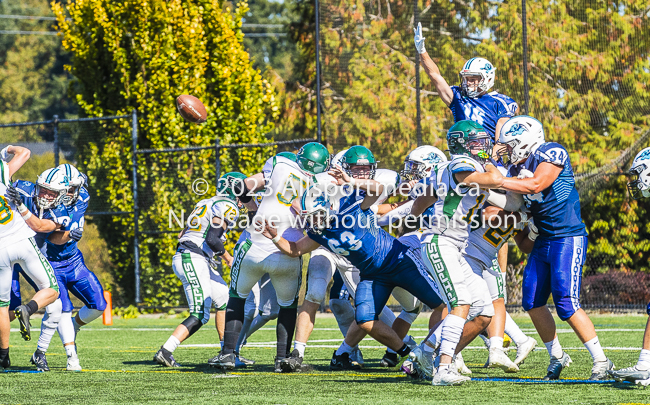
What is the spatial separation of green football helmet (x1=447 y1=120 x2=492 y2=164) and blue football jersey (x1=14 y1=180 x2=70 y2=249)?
355cm

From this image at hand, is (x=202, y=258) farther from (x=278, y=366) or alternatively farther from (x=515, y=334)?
(x=515, y=334)

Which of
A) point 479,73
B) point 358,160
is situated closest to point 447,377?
point 358,160

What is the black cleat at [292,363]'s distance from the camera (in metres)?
6.57

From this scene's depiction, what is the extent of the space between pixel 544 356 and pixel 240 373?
289 centimetres

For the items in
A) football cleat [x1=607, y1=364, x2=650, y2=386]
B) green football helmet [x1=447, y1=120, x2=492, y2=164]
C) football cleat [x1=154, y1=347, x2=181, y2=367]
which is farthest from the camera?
football cleat [x1=154, y1=347, x2=181, y2=367]

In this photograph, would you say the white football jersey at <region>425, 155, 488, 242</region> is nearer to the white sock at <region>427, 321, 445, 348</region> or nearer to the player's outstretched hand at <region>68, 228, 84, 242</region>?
the white sock at <region>427, 321, 445, 348</region>

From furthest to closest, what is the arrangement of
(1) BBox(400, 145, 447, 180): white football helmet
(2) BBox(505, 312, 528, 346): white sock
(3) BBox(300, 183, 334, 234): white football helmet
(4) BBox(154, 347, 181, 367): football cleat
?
1. (4) BBox(154, 347, 181, 367): football cleat
2. (1) BBox(400, 145, 447, 180): white football helmet
3. (2) BBox(505, 312, 528, 346): white sock
4. (3) BBox(300, 183, 334, 234): white football helmet

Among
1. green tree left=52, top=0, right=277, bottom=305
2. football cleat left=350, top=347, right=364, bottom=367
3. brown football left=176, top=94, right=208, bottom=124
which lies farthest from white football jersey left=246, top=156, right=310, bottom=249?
green tree left=52, top=0, right=277, bottom=305

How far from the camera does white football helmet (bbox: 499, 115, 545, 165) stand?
5945mm

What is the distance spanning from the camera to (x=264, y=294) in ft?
25.1

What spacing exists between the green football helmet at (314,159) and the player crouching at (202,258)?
103 cm

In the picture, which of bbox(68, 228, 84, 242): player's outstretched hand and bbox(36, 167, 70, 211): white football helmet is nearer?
bbox(36, 167, 70, 211): white football helmet

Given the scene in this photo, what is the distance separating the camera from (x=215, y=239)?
744 centimetres

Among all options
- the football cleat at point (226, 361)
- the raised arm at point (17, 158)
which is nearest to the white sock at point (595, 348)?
the football cleat at point (226, 361)
